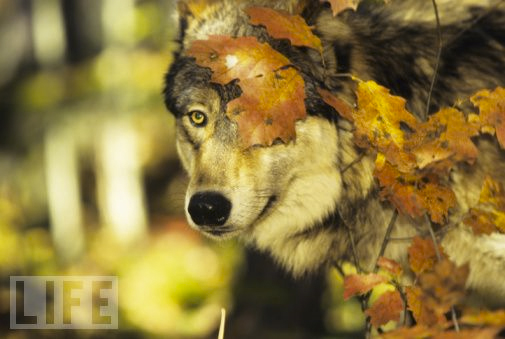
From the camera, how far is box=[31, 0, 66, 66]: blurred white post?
474 inches

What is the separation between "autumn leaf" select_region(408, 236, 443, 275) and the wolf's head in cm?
60

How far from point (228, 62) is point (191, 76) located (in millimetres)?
704

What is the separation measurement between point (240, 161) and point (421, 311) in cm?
105

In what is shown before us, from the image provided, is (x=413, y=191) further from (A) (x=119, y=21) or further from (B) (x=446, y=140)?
(A) (x=119, y=21)

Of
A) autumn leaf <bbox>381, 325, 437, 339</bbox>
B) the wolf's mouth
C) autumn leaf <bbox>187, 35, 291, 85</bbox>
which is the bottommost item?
the wolf's mouth

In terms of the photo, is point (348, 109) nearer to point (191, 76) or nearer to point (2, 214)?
point (191, 76)

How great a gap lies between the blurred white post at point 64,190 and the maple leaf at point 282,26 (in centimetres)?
886

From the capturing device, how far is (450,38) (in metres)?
3.73

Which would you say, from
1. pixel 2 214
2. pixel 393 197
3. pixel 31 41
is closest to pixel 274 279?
pixel 393 197

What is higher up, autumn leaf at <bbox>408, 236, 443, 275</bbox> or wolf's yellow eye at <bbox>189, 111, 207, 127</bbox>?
wolf's yellow eye at <bbox>189, 111, 207, 127</bbox>

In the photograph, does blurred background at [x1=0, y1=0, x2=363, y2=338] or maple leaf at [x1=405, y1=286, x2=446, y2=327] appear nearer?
maple leaf at [x1=405, y1=286, x2=446, y2=327]

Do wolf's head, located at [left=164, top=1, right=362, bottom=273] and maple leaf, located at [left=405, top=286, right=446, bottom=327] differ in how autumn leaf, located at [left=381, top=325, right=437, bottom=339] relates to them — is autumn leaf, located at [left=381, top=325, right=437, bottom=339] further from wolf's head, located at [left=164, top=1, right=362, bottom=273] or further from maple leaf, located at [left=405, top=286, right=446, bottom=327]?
wolf's head, located at [left=164, top=1, right=362, bottom=273]

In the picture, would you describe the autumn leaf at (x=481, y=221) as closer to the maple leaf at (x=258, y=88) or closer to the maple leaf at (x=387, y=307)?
the maple leaf at (x=387, y=307)

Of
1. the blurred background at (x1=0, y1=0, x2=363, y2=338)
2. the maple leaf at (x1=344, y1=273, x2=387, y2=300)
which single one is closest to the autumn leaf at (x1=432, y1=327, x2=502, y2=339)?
the maple leaf at (x1=344, y1=273, x2=387, y2=300)
